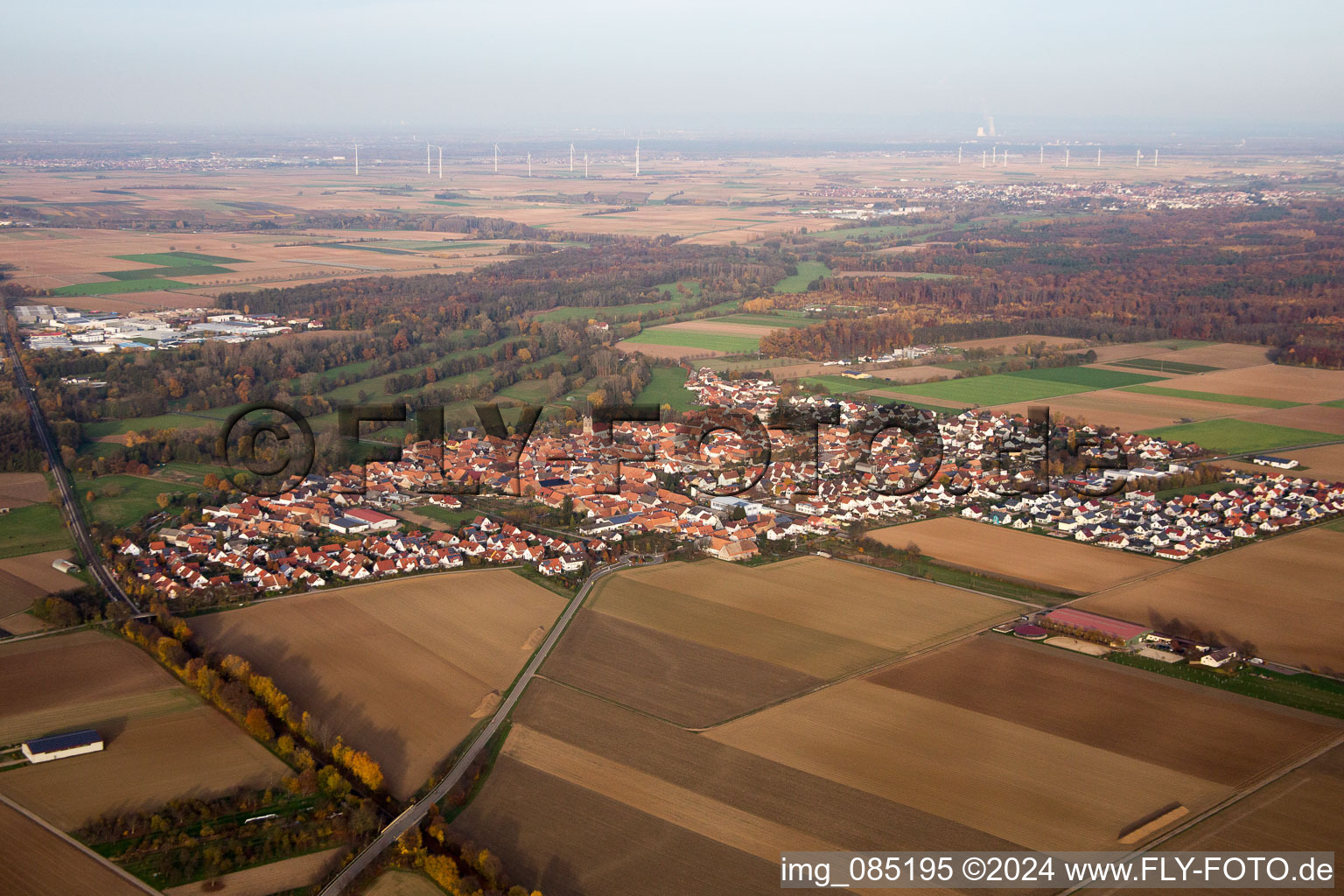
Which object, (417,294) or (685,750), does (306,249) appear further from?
(685,750)

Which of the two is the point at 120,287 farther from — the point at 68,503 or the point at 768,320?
the point at 68,503

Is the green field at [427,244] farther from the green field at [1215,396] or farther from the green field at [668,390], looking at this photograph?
the green field at [1215,396]

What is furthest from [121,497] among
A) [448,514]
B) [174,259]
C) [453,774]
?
[174,259]

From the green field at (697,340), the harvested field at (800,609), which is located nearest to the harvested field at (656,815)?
the harvested field at (800,609)

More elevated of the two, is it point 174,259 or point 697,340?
point 174,259

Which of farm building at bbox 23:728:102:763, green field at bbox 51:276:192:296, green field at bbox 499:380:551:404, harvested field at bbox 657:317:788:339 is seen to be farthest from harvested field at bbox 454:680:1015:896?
green field at bbox 51:276:192:296

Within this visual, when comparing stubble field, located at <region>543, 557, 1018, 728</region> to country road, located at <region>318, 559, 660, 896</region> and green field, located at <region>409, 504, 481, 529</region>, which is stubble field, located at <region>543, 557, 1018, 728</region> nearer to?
country road, located at <region>318, 559, 660, 896</region>
